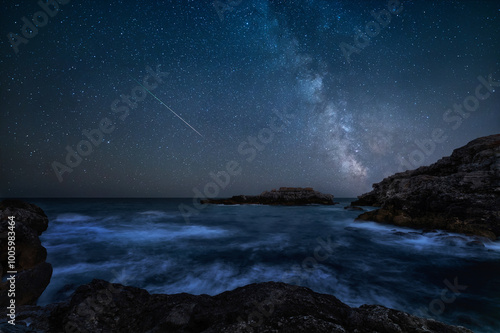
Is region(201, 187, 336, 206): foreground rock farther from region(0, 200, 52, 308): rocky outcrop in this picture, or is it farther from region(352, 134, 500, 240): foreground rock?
region(0, 200, 52, 308): rocky outcrop

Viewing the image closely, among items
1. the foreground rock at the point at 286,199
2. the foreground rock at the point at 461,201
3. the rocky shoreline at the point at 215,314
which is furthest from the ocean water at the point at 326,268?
the foreground rock at the point at 286,199

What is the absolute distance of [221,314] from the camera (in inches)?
100.0

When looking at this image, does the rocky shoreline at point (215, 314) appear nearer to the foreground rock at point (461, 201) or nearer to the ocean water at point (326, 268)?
the ocean water at point (326, 268)

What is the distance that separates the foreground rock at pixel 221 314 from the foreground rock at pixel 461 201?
42.3 ft

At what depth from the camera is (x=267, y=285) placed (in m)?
3.10

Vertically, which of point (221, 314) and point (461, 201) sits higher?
point (461, 201)

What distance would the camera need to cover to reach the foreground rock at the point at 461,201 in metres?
11.4

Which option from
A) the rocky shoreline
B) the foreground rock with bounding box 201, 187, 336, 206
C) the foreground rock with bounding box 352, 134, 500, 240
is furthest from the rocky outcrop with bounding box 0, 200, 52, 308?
the foreground rock with bounding box 201, 187, 336, 206

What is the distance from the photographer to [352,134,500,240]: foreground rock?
11.4m

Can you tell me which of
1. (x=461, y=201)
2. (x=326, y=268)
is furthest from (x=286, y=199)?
(x=326, y=268)

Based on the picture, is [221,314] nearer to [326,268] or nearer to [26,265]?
[26,265]

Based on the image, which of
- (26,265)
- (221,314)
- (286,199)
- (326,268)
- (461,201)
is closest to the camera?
(221,314)

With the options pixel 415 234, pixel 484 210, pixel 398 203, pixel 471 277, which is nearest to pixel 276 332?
pixel 471 277

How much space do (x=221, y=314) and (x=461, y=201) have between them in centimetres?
1706
